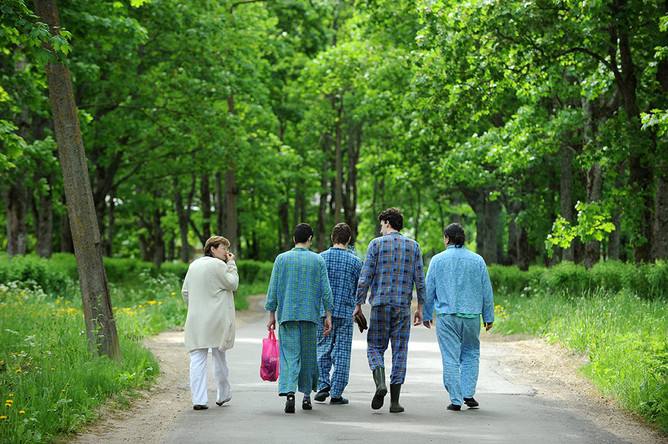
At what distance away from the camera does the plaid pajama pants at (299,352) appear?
10797 millimetres

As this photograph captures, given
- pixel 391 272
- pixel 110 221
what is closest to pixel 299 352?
pixel 391 272

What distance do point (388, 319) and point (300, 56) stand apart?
115ft

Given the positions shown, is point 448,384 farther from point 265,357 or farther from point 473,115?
point 473,115

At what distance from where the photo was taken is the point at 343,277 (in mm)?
11391

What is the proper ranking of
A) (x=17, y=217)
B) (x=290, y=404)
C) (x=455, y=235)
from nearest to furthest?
(x=290, y=404)
(x=455, y=235)
(x=17, y=217)

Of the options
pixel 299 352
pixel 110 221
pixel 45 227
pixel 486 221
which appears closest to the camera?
pixel 299 352

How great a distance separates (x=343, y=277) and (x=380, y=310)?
659 millimetres

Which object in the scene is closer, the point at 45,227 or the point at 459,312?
the point at 459,312

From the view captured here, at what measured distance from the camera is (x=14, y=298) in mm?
19797

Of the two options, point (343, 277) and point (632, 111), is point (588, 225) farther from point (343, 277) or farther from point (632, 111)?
point (343, 277)

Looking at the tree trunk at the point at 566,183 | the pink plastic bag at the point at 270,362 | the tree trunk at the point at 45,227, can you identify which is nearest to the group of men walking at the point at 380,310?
the pink plastic bag at the point at 270,362

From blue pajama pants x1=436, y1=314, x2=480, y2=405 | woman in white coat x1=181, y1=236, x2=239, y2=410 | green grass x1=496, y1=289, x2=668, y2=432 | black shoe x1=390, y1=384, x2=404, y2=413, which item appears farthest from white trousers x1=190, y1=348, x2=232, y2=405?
green grass x1=496, y1=289, x2=668, y2=432

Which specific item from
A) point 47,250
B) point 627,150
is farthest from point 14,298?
point 47,250

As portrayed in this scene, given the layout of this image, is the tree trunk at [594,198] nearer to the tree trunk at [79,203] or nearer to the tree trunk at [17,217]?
the tree trunk at [79,203]
